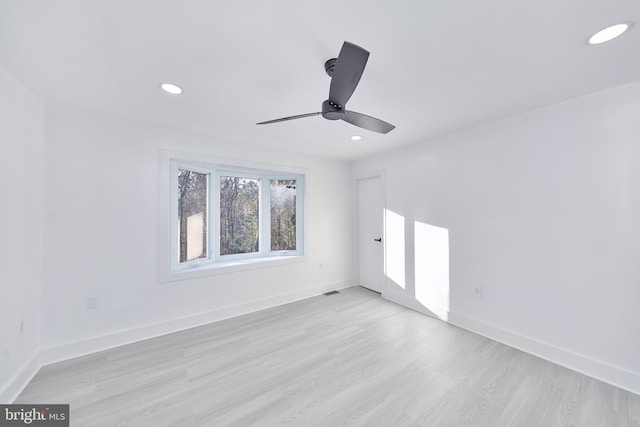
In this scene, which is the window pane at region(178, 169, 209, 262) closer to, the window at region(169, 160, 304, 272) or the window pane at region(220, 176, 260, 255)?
the window at region(169, 160, 304, 272)

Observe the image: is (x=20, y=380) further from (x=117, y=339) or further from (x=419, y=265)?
(x=419, y=265)

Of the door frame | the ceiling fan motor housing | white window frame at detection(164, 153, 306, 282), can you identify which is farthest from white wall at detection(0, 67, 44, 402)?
the door frame

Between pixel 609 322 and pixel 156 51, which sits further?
pixel 609 322

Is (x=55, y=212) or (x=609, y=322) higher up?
(x=55, y=212)

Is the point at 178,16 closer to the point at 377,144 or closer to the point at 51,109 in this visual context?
the point at 51,109

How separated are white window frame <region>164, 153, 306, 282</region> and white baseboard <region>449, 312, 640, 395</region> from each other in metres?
2.48

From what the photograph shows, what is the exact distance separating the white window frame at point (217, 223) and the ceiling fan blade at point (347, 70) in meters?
2.25

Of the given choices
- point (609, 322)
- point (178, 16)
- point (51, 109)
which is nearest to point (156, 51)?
point (178, 16)

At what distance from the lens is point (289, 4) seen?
114cm

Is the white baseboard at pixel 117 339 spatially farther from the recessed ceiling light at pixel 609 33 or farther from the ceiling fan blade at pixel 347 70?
the recessed ceiling light at pixel 609 33

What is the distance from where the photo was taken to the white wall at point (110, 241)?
2.26 meters

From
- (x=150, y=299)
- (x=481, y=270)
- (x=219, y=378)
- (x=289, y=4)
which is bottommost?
(x=219, y=378)

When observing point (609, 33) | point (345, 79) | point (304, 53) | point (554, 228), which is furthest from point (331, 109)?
point (554, 228)

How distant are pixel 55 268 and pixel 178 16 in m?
2.53
